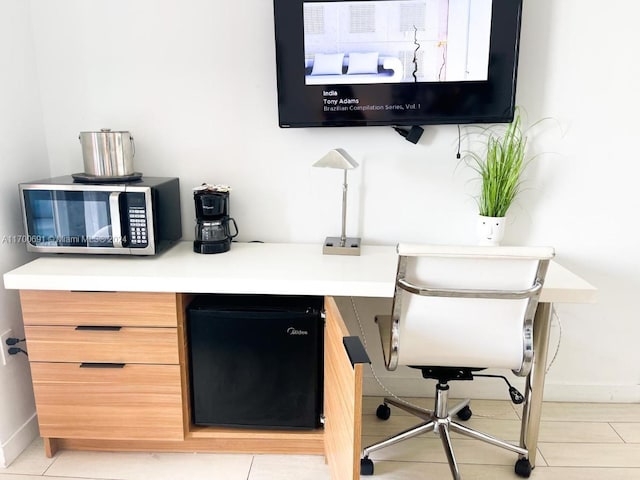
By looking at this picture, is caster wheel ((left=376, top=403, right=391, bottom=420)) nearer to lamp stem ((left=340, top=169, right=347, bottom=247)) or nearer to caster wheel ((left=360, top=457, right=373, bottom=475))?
caster wheel ((left=360, top=457, right=373, bottom=475))

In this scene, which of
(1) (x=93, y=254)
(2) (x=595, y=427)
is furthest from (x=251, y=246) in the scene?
(2) (x=595, y=427)

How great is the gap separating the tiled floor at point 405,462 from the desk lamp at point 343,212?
0.81 metres

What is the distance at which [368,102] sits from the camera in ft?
6.79

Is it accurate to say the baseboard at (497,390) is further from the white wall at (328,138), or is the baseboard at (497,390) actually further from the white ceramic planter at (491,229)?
the white ceramic planter at (491,229)

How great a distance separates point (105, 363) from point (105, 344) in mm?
81

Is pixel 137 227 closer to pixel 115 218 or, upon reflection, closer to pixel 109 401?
pixel 115 218

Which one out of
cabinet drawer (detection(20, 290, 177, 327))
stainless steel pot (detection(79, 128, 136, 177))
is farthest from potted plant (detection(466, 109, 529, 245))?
stainless steel pot (detection(79, 128, 136, 177))

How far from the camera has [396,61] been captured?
203 cm

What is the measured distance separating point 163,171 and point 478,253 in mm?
1506

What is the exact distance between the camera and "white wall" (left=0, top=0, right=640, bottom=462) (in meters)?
2.06

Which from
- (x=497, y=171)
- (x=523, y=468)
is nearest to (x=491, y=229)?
(x=497, y=171)

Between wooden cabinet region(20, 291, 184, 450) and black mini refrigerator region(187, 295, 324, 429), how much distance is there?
0.10 meters

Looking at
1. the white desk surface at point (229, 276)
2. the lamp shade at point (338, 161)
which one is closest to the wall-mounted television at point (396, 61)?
the lamp shade at point (338, 161)

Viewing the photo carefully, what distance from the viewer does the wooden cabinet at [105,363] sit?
179 cm
